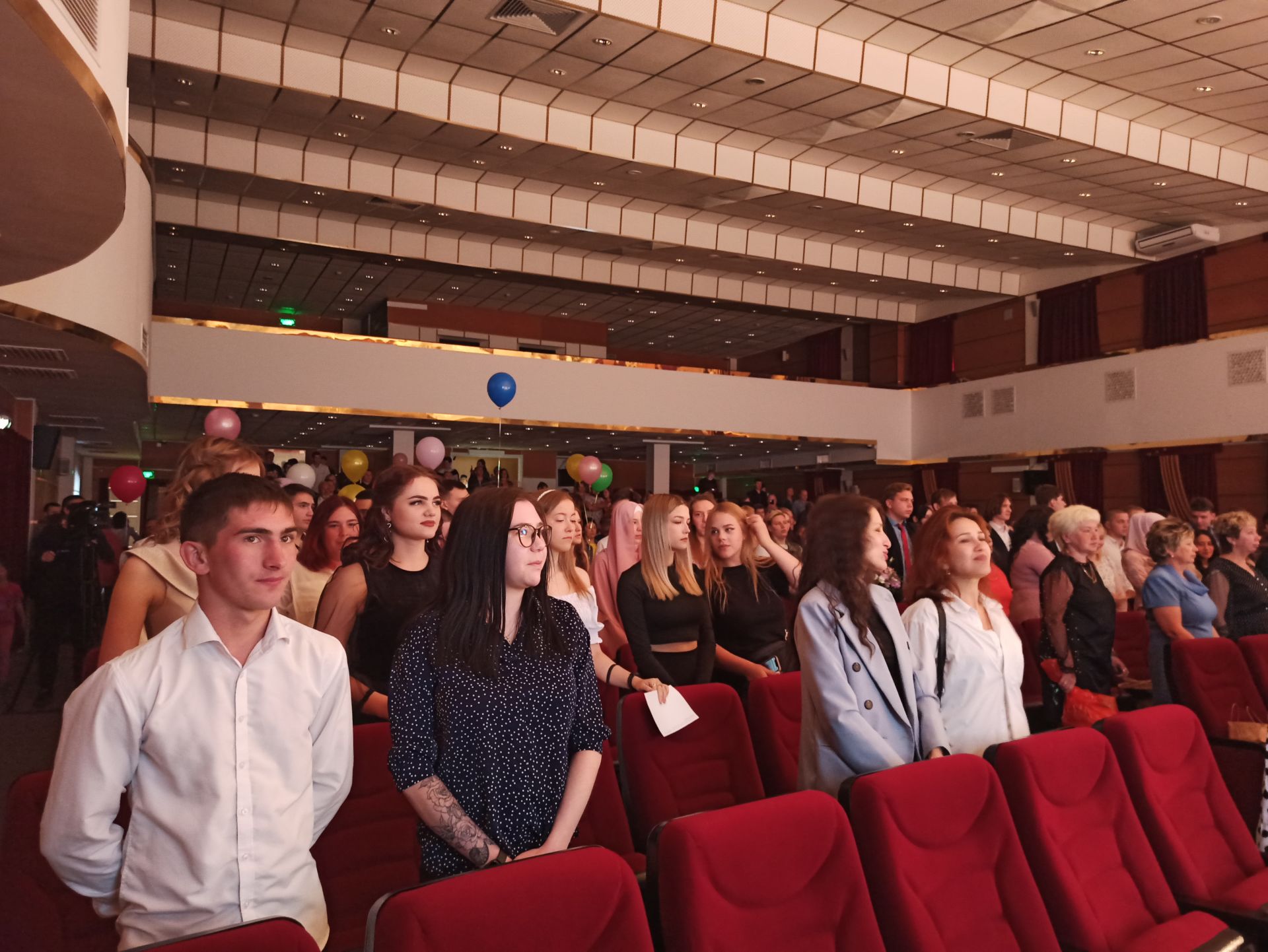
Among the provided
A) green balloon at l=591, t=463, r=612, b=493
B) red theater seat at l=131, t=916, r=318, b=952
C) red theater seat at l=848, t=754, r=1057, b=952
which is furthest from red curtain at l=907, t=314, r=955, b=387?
red theater seat at l=131, t=916, r=318, b=952

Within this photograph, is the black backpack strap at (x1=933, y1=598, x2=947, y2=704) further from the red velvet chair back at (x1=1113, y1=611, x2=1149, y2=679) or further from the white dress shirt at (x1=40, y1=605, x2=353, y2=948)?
the red velvet chair back at (x1=1113, y1=611, x2=1149, y2=679)

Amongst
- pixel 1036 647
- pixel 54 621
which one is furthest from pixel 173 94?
pixel 1036 647

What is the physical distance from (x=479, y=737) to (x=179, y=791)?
1.88ft

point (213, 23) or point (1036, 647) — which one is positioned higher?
point (213, 23)

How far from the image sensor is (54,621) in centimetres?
801

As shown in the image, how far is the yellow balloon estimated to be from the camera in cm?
1262

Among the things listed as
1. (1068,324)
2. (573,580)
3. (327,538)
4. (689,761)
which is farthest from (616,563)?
(1068,324)

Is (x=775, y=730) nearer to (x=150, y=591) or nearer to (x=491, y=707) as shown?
(x=491, y=707)

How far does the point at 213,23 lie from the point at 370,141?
2629 mm

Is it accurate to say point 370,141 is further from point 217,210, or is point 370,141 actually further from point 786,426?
point 786,426

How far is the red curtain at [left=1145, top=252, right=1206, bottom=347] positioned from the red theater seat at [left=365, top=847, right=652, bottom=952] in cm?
1539

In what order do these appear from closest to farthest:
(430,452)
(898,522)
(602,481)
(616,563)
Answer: (616,563) < (898,522) < (430,452) < (602,481)

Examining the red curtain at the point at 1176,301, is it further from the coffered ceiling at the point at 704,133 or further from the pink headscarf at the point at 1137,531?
the pink headscarf at the point at 1137,531

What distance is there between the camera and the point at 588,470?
500 inches
